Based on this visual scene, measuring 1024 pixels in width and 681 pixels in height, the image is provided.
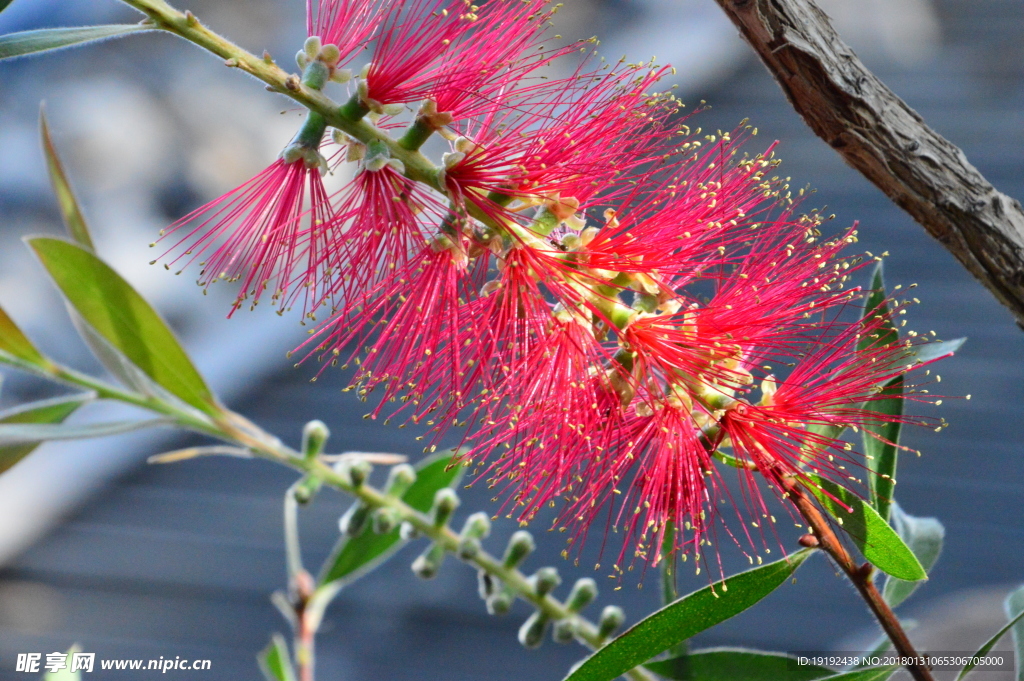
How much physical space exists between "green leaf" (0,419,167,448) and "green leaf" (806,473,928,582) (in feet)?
2.05

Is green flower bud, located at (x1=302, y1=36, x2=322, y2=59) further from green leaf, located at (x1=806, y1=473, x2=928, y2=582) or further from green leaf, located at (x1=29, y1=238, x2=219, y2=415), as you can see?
green leaf, located at (x1=806, y1=473, x2=928, y2=582)

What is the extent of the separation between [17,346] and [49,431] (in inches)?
8.3

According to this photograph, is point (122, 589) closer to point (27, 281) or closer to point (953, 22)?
point (27, 281)

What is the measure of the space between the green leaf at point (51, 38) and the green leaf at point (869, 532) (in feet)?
2.26

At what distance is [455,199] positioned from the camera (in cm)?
73

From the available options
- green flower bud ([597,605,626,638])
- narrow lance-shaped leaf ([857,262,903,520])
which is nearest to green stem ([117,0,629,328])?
narrow lance-shaped leaf ([857,262,903,520])

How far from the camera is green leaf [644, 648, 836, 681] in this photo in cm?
82

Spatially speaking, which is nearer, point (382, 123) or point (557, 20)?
point (382, 123)

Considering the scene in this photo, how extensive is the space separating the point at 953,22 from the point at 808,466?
3.18 m

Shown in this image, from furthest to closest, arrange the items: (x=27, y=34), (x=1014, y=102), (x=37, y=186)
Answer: (x=1014, y=102), (x=37, y=186), (x=27, y=34)

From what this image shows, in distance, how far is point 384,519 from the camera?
37.2 inches

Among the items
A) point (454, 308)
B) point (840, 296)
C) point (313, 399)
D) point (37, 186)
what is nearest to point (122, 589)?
point (313, 399)

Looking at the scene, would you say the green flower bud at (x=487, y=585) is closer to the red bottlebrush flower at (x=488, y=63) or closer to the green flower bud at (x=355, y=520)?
the green flower bud at (x=355, y=520)

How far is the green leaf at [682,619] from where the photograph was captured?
71cm
